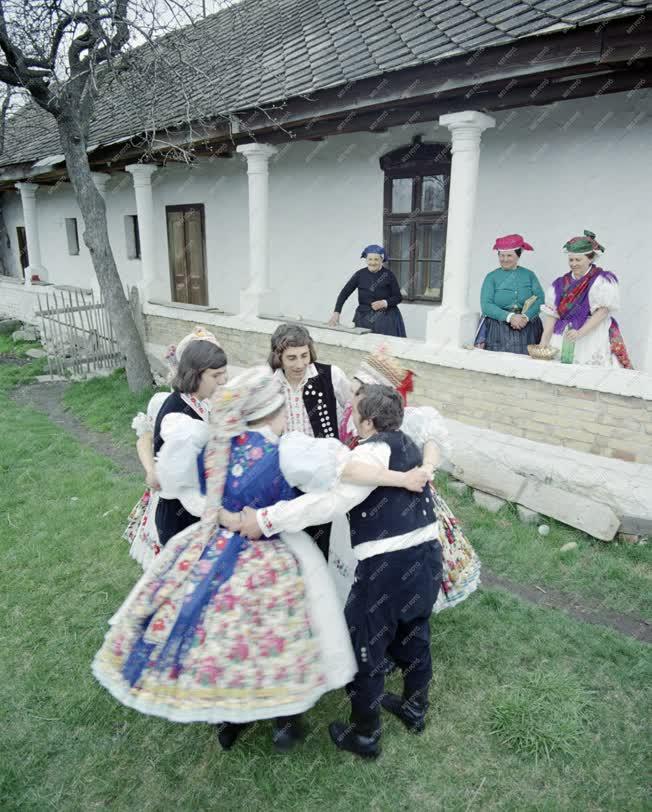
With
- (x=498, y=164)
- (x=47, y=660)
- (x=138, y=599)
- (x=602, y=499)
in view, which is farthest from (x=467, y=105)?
(x=47, y=660)

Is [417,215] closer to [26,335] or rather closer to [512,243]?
[512,243]

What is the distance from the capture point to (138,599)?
219 cm

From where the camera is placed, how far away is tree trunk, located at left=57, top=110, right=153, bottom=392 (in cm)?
768

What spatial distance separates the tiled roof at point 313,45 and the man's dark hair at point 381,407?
3264mm

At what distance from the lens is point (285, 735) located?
2.57 meters

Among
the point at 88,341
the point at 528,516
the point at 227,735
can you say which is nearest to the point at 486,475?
the point at 528,516

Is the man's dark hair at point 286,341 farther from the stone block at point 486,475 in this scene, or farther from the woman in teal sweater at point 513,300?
the woman in teal sweater at point 513,300

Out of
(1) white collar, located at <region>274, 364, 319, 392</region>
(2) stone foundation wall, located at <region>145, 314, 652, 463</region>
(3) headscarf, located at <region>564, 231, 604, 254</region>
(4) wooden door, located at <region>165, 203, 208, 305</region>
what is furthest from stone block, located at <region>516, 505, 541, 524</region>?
(4) wooden door, located at <region>165, 203, 208, 305</region>

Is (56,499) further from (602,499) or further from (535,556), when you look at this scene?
(602,499)

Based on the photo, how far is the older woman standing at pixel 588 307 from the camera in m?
4.52

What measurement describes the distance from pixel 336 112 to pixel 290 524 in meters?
4.98

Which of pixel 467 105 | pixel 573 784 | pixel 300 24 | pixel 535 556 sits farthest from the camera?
pixel 300 24

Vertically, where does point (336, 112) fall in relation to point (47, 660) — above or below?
above

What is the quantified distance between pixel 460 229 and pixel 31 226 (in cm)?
1144
